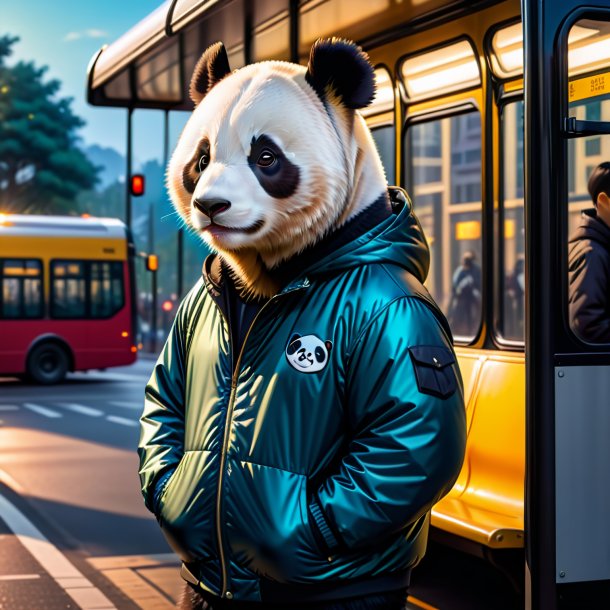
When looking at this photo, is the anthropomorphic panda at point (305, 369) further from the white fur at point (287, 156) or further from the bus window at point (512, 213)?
the bus window at point (512, 213)

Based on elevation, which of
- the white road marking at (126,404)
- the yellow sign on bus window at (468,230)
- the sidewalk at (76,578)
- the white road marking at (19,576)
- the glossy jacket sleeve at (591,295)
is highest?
the yellow sign on bus window at (468,230)

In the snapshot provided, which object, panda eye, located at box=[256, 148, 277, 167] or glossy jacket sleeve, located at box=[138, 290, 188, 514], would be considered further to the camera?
glossy jacket sleeve, located at box=[138, 290, 188, 514]

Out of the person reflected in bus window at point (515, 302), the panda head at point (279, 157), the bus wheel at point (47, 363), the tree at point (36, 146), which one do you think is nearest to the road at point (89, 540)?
the person reflected in bus window at point (515, 302)

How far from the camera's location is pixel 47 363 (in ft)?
73.9

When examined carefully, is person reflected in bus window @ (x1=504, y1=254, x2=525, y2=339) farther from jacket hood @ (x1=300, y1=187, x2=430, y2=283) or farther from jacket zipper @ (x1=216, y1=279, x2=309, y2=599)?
jacket zipper @ (x1=216, y1=279, x2=309, y2=599)

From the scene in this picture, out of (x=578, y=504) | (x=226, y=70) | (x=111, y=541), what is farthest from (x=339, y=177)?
(x=111, y=541)

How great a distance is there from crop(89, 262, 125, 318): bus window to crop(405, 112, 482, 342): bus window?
54.4 ft

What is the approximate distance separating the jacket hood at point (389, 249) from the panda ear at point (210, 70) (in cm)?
49

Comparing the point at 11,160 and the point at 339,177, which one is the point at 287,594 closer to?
the point at 339,177

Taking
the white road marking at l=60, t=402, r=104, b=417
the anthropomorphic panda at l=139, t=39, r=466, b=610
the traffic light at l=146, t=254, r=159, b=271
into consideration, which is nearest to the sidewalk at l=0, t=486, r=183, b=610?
the anthropomorphic panda at l=139, t=39, r=466, b=610

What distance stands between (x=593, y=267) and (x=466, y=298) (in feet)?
6.51

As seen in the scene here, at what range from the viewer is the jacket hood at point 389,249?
105 inches

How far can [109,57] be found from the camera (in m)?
7.19

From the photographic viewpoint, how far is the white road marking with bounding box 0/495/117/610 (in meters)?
6.30
